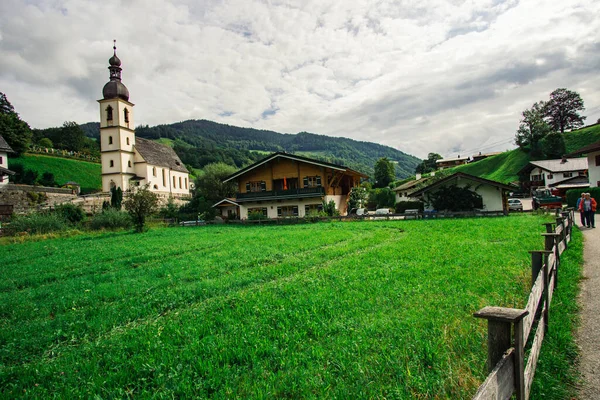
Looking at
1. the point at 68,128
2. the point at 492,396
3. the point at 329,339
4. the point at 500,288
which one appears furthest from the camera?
the point at 68,128

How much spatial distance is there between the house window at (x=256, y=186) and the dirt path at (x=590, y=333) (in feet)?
113

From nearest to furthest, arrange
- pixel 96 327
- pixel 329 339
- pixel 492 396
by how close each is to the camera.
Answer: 1. pixel 492 396
2. pixel 329 339
3. pixel 96 327

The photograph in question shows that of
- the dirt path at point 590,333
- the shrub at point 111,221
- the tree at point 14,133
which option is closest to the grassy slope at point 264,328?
the dirt path at point 590,333

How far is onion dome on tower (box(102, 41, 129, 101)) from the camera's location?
181ft

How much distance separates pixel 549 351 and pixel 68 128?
107 m

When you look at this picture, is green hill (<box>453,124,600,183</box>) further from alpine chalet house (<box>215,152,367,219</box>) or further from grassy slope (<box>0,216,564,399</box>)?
grassy slope (<box>0,216,564,399</box>)

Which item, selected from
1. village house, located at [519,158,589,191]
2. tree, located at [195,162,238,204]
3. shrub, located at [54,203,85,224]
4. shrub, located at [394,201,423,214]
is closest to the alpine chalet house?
tree, located at [195,162,238,204]

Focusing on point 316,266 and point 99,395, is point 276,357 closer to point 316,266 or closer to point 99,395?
point 99,395

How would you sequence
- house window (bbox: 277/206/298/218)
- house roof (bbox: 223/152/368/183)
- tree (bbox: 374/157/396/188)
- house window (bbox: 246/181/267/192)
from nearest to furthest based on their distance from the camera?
house roof (bbox: 223/152/368/183), house window (bbox: 277/206/298/218), house window (bbox: 246/181/267/192), tree (bbox: 374/157/396/188)

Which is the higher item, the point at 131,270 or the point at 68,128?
the point at 68,128

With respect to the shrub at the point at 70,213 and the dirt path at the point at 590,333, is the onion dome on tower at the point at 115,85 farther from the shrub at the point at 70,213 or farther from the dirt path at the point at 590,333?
the dirt path at the point at 590,333

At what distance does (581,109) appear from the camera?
87.6m

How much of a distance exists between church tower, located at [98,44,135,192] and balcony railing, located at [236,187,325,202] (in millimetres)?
28085

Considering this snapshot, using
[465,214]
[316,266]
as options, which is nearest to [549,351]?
[316,266]
